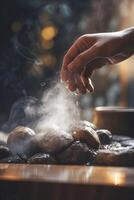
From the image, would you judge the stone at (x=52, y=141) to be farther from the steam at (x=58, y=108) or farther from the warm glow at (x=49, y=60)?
the warm glow at (x=49, y=60)

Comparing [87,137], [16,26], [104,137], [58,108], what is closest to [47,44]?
[16,26]

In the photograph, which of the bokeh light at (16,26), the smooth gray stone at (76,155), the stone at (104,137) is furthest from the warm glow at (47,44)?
the smooth gray stone at (76,155)

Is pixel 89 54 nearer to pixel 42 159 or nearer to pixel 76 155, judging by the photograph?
pixel 76 155

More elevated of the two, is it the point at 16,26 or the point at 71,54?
the point at 16,26

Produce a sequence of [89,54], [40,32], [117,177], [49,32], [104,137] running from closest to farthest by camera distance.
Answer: [117,177], [89,54], [104,137], [40,32], [49,32]

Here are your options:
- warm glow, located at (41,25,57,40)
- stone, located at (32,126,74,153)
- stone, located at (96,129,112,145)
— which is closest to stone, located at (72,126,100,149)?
stone, located at (32,126,74,153)
